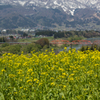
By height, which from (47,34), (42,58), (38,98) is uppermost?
(42,58)

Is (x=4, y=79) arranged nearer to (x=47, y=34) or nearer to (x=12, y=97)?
(x=12, y=97)

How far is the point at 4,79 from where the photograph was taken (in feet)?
17.4

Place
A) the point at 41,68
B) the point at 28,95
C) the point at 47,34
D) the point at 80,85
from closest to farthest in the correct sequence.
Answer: the point at 28,95
the point at 80,85
the point at 41,68
the point at 47,34

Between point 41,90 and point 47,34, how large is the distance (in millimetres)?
131490

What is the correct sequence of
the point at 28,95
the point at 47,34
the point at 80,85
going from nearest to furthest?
the point at 28,95
the point at 80,85
the point at 47,34

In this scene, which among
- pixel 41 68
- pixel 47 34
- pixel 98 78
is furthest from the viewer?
pixel 47 34

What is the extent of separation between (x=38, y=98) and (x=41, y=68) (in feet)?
6.27

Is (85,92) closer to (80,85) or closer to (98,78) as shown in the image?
(80,85)

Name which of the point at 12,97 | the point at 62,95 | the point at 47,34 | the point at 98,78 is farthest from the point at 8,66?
the point at 47,34

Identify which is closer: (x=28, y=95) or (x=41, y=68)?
(x=28, y=95)

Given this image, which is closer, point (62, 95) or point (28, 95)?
point (62, 95)

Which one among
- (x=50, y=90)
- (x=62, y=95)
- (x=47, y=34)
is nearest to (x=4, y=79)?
(x=50, y=90)

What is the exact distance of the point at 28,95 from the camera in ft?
14.4

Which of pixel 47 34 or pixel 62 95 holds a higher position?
pixel 62 95
